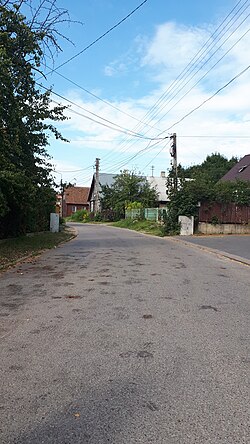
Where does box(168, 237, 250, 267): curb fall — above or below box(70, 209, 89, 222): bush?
below

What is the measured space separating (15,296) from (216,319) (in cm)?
378

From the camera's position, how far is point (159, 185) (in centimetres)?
6125

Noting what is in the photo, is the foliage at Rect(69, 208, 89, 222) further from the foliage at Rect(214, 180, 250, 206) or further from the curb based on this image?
the curb

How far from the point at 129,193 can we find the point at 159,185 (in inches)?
339

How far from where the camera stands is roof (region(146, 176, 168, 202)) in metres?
57.7

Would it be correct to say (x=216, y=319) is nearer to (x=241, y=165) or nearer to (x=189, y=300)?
(x=189, y=300)

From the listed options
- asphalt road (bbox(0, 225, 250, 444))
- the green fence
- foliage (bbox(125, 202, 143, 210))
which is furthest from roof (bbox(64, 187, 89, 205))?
asphalt road (bbox(0, 225, 250, 444))

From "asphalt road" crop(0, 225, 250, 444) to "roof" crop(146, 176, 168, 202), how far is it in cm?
4936

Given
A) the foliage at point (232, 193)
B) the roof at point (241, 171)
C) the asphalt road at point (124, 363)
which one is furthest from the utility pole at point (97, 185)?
the asphalt road at point (124, 363)

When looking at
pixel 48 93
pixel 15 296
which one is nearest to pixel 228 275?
pixel 15 296

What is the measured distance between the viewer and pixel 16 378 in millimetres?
3812

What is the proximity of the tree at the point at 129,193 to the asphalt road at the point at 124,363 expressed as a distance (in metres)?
43.0

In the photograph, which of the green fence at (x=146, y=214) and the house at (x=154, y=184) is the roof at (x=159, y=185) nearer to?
the house at (x=154, y=184)

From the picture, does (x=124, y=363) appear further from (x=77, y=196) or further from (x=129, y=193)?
(x=77, y=196)
